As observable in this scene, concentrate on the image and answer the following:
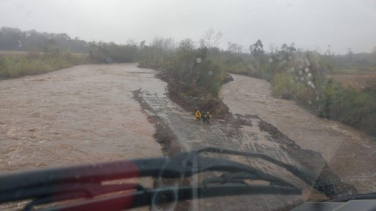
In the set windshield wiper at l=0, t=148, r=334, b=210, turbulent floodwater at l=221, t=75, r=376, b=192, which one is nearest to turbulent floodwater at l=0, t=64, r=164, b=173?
turbulent floodwater at l=221, t=75, r=376, b=192

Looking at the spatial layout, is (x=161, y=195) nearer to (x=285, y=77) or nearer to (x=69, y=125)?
(x=69, y=125)

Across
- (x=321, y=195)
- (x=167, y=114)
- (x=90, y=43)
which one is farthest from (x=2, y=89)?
(x=90, y=43)

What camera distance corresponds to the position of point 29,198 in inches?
122

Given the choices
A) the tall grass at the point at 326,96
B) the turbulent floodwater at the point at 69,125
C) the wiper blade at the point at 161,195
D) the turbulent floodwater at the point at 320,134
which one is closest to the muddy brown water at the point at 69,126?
the turbulent floodwater at the point at 69,125

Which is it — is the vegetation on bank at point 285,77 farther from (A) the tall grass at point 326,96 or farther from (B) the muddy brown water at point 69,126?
(B) the muddy brown water at point 69,126

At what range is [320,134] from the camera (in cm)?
1348

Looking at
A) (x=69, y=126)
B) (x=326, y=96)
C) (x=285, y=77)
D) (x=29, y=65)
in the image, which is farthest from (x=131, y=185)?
(x=29, y=65)

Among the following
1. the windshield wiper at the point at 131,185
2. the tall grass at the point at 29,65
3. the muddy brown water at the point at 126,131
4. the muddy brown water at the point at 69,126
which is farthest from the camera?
the tall grass at the point at 29,65

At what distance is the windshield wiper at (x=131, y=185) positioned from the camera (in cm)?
309

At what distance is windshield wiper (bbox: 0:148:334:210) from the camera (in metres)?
3.09

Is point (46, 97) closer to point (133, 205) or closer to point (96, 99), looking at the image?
point (96, 99)

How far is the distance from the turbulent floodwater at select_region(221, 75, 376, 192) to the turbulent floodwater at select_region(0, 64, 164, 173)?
13.3 feet

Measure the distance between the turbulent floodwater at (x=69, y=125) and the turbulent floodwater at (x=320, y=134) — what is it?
406cm

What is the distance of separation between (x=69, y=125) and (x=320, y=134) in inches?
297
